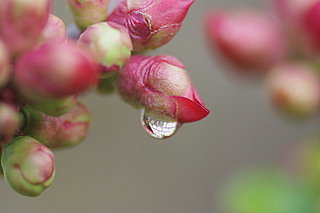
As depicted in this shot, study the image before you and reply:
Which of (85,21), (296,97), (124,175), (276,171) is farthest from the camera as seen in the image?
(124,175)

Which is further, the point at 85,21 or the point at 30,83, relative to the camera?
the point at 85,21

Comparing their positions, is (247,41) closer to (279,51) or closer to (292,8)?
(279,51)

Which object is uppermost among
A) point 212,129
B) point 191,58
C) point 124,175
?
point 191,58

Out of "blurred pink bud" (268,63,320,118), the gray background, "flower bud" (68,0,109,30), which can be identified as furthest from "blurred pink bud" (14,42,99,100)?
the gray background

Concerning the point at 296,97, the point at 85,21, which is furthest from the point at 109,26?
the point at 296,97

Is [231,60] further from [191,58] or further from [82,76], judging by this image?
[191,58]

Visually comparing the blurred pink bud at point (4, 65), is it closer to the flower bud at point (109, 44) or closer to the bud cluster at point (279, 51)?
the flower bud at point (109, 44)

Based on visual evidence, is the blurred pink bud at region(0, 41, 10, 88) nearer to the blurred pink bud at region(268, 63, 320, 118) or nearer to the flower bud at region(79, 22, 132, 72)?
the flower bud at region(79, 22, 132, 72)

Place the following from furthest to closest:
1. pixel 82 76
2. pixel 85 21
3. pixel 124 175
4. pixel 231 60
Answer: pixel 124 175
pixel 231 60
pixel 85 21
pixel 82 76
